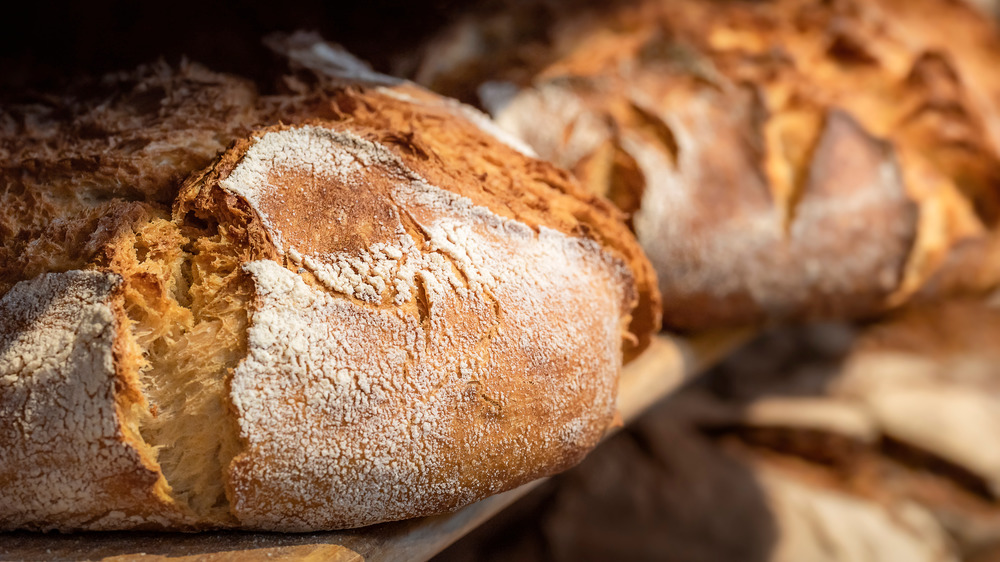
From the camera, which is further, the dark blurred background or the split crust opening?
the dark blurred background

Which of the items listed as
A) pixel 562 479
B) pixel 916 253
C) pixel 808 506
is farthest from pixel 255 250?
pixel 808 506

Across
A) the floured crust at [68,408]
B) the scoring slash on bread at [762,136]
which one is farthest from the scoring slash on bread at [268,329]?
the scoring slash on bread at [762,136]

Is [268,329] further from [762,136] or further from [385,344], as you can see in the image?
[762,136]

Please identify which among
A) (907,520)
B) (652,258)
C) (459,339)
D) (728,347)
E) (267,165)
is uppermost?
(267,165)

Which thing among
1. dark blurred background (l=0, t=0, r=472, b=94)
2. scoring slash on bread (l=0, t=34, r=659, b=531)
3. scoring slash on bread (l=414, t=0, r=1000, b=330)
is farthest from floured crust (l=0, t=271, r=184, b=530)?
scoring slash on bread (l=414, t=0, r=1000, b=330)

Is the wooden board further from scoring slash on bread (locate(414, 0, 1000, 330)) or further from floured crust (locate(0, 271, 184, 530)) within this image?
scoring slash on bread (locate(414, 0, 1000, 330))

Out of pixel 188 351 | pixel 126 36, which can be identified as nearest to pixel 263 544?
pixel 188 351

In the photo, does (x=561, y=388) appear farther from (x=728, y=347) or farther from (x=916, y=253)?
(x=916, y=253)
